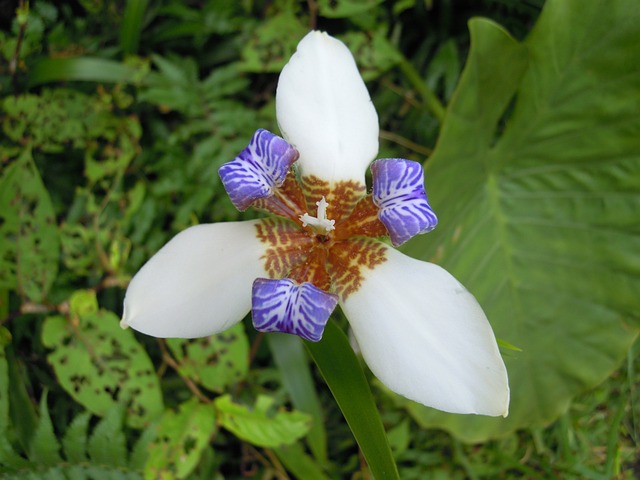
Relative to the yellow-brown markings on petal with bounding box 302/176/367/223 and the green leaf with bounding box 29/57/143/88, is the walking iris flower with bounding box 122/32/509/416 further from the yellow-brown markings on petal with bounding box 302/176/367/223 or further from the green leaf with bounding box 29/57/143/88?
A: the green leaf with bounding box 29/57/143/88

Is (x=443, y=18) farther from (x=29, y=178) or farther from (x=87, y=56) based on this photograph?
(x=29, y=178)

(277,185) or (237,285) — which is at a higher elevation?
(277,185)

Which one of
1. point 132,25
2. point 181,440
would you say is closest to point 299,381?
point 181,440

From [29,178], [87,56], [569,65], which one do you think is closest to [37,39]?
[87,56]

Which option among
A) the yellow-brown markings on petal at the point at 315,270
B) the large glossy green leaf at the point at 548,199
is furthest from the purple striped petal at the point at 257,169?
the large glossy green leaf at the point at 548,199

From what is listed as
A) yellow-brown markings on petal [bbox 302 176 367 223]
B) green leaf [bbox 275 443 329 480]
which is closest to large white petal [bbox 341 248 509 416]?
yellow-brown markings on petal [bbox 302 176 367 223]

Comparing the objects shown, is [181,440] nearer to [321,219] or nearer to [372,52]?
[321,219]
